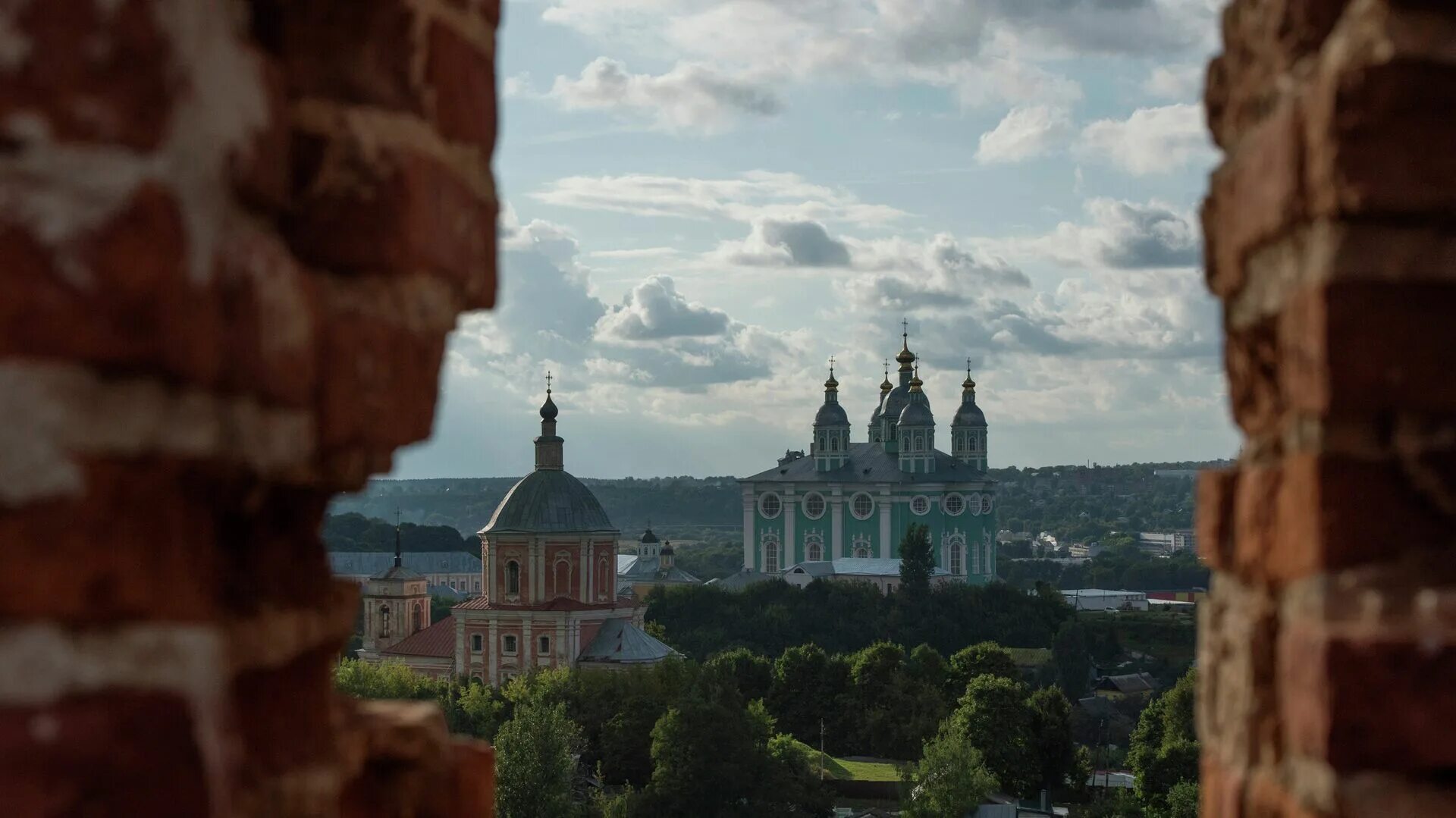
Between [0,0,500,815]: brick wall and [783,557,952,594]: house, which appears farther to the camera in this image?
[783,557,952,594]: house

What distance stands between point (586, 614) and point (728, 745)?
32.5ft

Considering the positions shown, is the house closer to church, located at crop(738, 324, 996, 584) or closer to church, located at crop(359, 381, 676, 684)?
church, located at crop(738, 324, 996, 584)

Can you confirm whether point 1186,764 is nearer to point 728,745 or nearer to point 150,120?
point 728,745

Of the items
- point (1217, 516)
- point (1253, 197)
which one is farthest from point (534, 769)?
point (1253, 197)

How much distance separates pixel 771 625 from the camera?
42.8 m

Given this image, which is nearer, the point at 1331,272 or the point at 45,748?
the point at 45,748

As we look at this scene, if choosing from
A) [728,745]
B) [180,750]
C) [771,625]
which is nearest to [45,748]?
[180,750]

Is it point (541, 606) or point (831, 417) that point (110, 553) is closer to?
point (541, 606)

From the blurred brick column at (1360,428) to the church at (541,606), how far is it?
105 ft

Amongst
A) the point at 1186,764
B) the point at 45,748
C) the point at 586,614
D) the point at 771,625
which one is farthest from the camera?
the point at 771,625

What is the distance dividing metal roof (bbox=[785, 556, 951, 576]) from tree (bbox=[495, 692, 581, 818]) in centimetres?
2809

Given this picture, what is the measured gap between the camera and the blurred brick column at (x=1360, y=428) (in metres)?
1.01

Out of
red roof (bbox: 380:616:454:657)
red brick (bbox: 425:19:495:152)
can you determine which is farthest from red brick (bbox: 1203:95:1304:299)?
red roof (bbox: 380:616:454:657)

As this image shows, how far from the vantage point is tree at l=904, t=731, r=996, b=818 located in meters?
24.7
